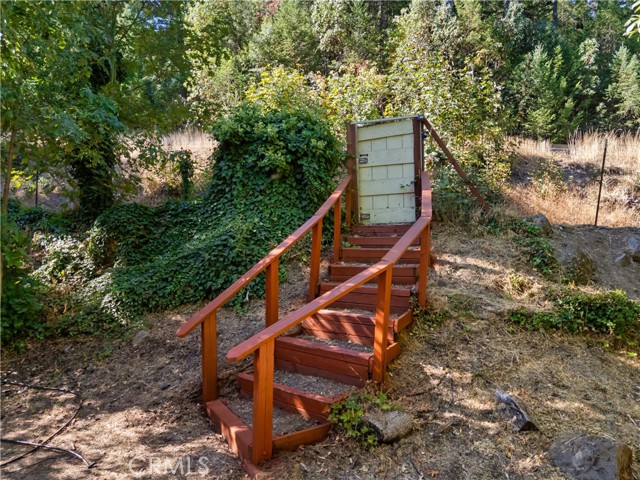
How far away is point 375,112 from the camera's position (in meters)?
7.59

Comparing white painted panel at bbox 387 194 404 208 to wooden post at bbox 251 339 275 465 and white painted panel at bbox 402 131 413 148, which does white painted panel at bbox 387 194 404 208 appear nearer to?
white painted panel at bbox 402 131 413 148

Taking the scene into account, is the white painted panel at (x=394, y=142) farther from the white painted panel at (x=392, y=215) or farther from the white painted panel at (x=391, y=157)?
the white painted panel at (x=392, y=215)

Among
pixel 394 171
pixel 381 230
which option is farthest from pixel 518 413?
pixel 394 171

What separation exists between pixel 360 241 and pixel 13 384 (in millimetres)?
3926

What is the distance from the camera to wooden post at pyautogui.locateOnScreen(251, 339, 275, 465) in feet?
7.84

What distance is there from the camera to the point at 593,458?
232 cm

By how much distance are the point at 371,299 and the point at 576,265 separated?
9.63ft

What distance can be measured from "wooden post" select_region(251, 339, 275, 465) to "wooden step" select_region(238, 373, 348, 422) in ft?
1.49

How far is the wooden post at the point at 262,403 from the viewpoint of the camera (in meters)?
2.39

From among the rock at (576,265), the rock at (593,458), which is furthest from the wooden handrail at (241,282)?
the rock at (576,265)

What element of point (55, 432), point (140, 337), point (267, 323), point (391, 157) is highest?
point (391, 157)

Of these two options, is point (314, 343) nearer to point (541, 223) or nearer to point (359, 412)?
point (359, 412)

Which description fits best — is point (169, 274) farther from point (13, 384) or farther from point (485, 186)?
point (485, 186)

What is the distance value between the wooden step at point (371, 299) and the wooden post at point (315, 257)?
0.38 meters
